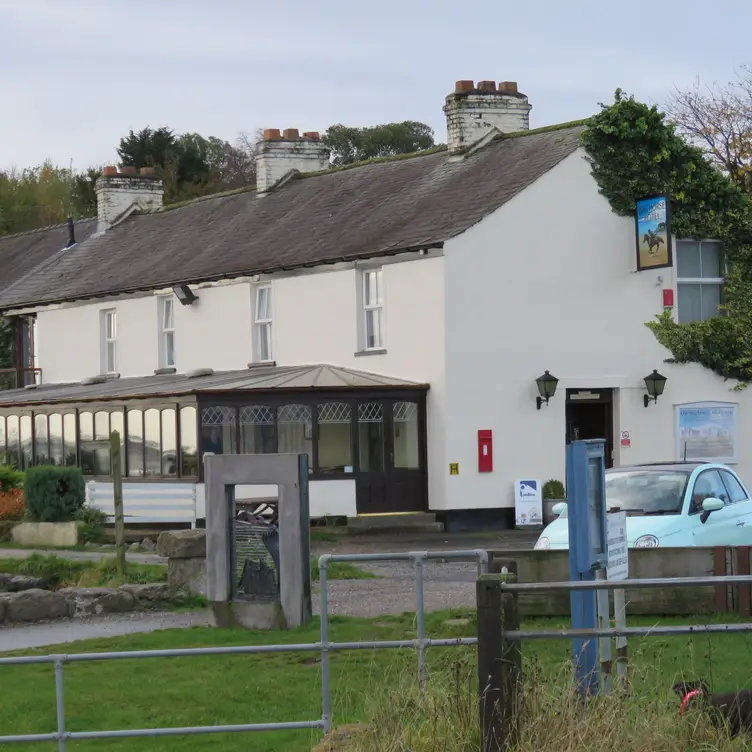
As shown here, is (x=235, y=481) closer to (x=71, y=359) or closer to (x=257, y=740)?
(x=257, y=740)

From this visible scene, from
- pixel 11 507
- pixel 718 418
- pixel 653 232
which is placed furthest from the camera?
pixel 718 418

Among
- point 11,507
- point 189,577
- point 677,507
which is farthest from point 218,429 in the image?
point 677,507

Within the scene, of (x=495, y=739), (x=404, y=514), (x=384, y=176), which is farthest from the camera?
(x=384, y=176)

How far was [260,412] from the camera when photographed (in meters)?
29.7

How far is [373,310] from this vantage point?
31484 millimetres

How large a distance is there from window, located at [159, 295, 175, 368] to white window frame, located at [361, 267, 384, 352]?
22.6ft

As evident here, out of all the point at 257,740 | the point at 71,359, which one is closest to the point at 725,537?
the point at 257,740

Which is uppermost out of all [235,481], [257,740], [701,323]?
[701,323]

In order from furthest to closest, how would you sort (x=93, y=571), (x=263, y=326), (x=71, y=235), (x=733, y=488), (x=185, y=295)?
(x=71, y=235) < (x=185, y=295) < (x=263, y=326) < (x=93, y=571) < (x=733, y=488)

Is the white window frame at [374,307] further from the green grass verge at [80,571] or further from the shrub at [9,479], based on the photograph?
the green grass verge at [80,571]

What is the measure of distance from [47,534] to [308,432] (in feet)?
17.6

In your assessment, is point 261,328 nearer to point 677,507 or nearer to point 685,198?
point 685,198

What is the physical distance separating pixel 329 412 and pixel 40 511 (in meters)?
5.76

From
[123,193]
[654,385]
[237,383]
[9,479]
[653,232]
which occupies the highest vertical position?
[123,193]
